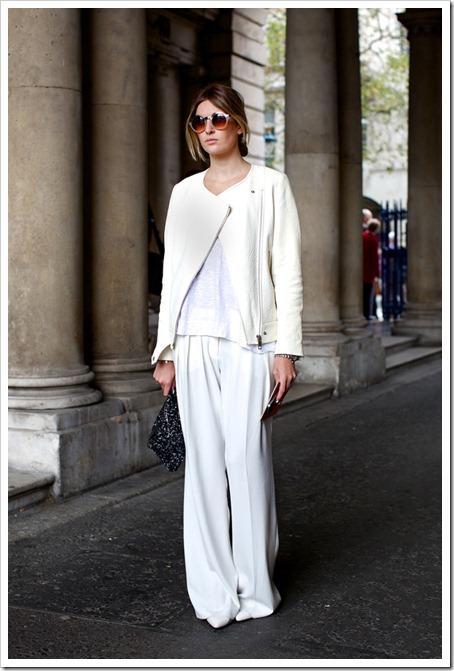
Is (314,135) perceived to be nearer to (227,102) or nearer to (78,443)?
(78,443)

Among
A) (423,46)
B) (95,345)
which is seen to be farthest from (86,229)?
(423,46)

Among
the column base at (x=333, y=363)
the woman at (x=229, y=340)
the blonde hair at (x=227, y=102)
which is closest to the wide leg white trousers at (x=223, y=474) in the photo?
the woman at (x=229, y=340)

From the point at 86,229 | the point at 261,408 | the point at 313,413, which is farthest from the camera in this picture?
the point at 313,413

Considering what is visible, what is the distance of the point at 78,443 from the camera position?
656cm

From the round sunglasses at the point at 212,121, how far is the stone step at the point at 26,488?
270cm

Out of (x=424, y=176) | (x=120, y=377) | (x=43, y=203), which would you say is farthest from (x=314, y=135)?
(x=424, y=176)

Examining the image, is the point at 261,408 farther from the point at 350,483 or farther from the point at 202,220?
the point at 350,483

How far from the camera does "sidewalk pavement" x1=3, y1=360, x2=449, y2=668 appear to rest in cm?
412

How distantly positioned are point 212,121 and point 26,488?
110 inches

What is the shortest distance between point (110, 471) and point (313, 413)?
136 inches

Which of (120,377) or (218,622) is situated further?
(120,377)

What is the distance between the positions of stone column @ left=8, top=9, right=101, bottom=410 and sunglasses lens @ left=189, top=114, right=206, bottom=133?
8.03ft

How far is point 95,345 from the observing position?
7.46 metres

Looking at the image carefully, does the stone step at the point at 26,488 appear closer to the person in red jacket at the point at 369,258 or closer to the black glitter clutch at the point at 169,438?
the black glitter clutch at the point at 169,438
